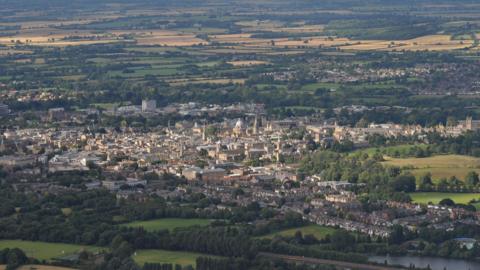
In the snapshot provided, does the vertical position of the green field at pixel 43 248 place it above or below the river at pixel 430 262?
above

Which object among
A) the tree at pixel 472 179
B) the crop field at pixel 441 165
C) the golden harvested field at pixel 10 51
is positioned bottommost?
the golden harvested field at pixel 10 51

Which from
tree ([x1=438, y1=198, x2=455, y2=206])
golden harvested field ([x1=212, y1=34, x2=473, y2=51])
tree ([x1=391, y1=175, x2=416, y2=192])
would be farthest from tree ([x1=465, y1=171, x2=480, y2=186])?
golden harvested field ([x1=212, y1=34, x2=473, y2=51])

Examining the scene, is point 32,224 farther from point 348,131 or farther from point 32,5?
point 32,5

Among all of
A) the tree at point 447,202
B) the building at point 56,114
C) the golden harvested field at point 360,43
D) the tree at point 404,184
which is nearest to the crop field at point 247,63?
the golden harvested field at point 360,43

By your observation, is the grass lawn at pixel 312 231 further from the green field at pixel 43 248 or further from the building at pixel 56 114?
the building at pixel 56 114

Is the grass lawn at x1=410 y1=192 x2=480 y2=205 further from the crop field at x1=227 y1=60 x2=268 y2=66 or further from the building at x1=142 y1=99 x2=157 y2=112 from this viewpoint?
the crop field at x1=227 y1=60 x2=268 y2=66

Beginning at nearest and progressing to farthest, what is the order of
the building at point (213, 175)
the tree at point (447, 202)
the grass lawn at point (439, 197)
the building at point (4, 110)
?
the tree at point (447, 202), the grass lawn at point (439, 197), the building at point (213, 175), the building at point (4, 110)

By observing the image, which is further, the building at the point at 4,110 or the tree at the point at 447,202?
the building at the point at 4,110
